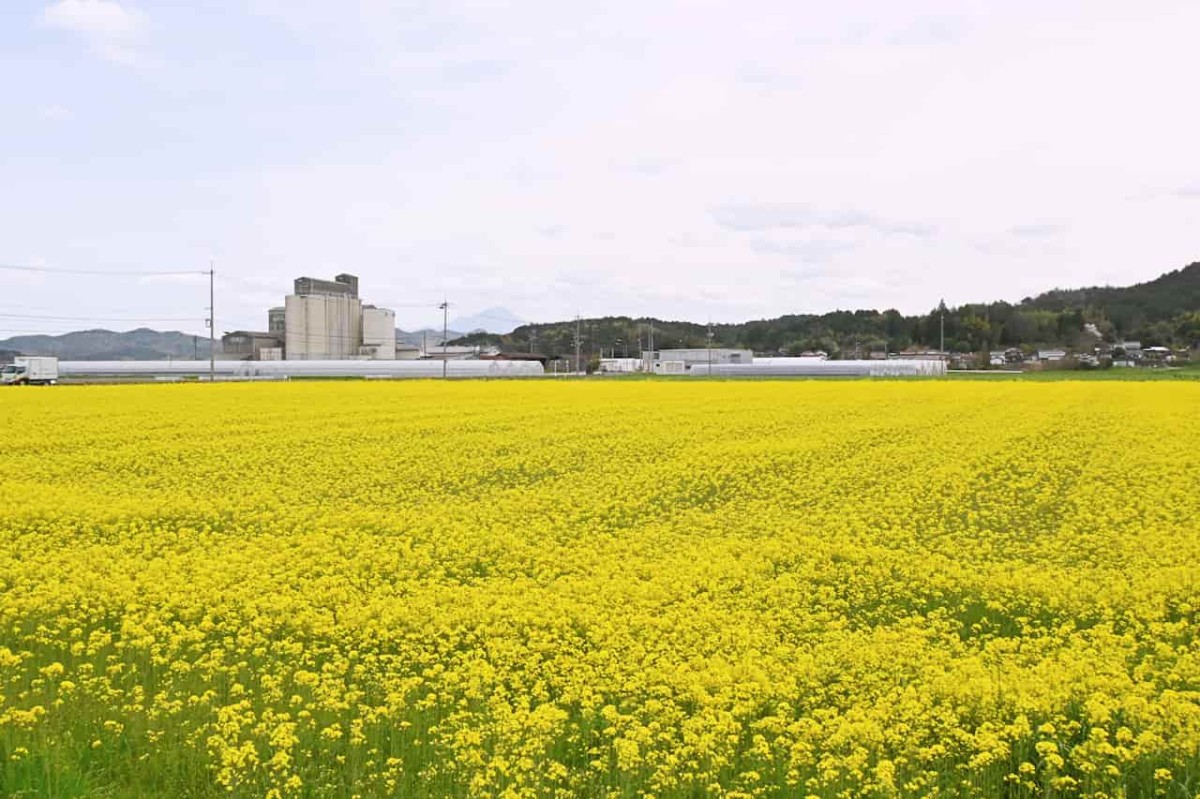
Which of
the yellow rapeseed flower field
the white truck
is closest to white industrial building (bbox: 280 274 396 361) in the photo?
the white truck

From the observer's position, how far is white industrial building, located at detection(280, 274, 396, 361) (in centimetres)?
9775

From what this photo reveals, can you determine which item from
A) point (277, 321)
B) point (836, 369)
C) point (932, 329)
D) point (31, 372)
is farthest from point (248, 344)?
point (932, 329)

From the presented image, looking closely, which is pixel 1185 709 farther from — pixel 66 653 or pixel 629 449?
pixel 629 449

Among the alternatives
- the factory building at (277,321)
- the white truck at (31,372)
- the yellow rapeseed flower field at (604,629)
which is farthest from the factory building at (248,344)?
the yellow rapeseed flower field at (604,629)

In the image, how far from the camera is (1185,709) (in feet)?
20.3

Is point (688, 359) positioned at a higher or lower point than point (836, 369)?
higher

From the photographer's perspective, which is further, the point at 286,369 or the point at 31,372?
the point at 286,369

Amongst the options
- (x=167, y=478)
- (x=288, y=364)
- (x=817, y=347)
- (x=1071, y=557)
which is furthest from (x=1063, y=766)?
(x=817, y=347)

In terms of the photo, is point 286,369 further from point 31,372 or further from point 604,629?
point 604,629

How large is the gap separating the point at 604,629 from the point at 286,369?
74263mm

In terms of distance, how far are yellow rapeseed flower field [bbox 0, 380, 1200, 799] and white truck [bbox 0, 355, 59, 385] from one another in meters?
48.8

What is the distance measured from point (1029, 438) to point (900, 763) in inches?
797

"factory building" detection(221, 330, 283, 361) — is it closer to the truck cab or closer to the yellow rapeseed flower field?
the truck cab

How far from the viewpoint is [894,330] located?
151 m
